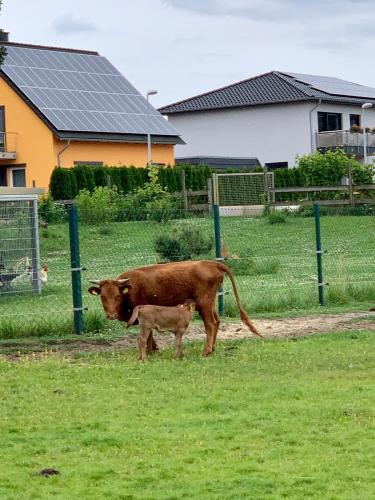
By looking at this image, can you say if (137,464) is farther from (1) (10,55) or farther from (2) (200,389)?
(1) (10,55)

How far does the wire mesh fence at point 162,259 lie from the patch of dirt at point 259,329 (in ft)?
3.44

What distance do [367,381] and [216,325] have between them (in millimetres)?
3127

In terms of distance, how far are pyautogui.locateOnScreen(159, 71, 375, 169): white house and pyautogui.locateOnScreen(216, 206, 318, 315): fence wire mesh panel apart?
2829cm

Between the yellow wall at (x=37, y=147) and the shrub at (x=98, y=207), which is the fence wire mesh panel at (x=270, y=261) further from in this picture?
the yellow wall at (x=37, y=147)

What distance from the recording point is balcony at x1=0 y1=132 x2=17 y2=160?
52469mm

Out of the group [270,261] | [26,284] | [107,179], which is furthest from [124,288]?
[107,179]

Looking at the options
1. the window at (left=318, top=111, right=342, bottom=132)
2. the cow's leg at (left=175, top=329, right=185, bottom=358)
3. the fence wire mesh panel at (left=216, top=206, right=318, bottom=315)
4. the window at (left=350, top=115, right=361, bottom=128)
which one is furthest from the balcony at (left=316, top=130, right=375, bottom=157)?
the cow's leg at (left=175, top=329, right=185, bottom=358)

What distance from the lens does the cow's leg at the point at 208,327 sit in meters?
14.7

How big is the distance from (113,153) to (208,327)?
129ft

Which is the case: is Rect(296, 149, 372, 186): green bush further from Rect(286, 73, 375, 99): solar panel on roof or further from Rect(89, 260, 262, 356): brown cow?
Rect(89, 260, 262, 356): brown cow

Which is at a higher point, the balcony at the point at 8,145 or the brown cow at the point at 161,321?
the balcony at the point at 8,145

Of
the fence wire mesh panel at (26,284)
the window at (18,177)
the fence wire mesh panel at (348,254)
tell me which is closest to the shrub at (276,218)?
the fence wire mesh panel at (348,254)

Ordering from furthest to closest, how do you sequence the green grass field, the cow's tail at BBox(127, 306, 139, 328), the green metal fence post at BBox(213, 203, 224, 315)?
the green metal fence post at BBox(213, 203, 224, 315) → the green grass field → the cow's tail at BBox(127, 306, 139, 328)

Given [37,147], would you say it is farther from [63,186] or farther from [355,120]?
[355,120]
